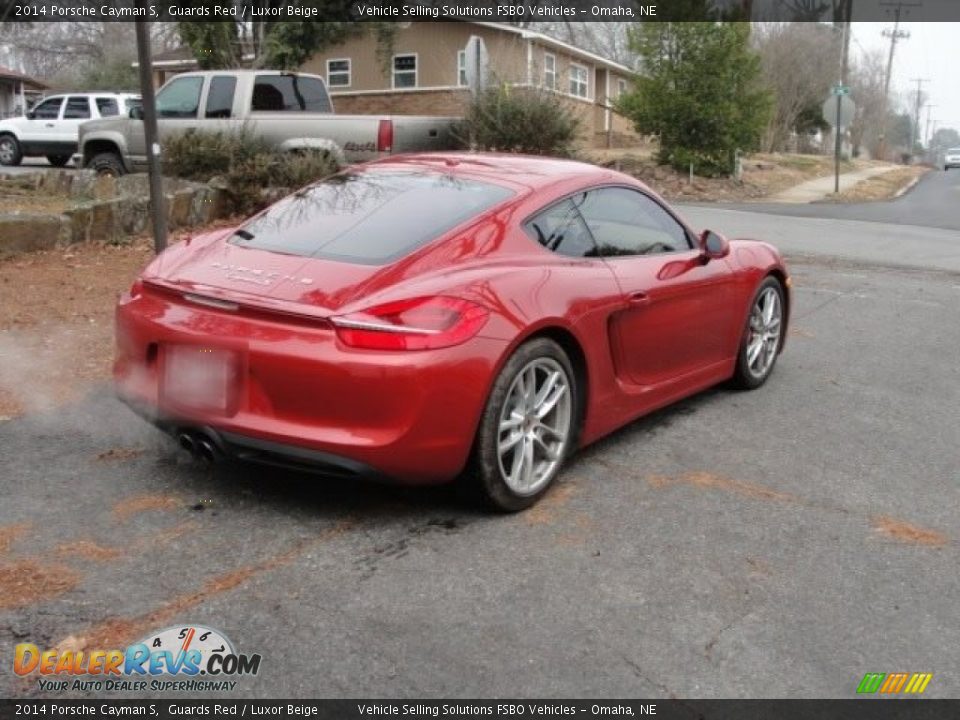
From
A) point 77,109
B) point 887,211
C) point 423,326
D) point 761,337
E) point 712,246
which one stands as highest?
point 77,109

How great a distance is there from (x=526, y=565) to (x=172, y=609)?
1226mm

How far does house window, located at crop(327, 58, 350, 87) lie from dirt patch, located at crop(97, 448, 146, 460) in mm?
31533

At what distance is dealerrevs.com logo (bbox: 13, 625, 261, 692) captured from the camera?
9.59 feet

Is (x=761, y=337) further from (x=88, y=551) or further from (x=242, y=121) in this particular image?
(x=242, y=121)

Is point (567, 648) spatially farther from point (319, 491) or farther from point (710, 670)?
point (319, 491)

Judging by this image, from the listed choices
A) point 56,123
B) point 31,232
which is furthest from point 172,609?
point 56,123

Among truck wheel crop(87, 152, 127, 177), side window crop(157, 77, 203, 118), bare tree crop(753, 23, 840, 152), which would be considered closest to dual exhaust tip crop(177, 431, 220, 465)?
side window crop(157, 77, 203, 118)

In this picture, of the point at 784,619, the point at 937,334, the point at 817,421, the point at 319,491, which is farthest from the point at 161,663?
the point at 937,334

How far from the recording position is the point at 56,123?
24047 mm

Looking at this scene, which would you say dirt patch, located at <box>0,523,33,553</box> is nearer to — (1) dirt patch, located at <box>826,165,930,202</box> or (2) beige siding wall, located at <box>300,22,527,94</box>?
(1) dirt patch, located at <box>826,165,930,202</box>

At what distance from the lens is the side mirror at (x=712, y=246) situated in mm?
5699

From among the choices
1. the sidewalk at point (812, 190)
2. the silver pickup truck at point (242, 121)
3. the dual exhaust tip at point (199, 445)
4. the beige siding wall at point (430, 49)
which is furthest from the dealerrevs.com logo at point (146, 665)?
the beige siding wall at point (430, 49)

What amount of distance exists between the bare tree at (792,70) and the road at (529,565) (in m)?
44.0
